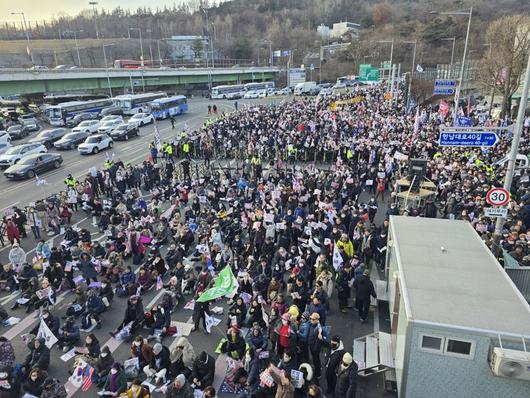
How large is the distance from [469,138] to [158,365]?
9.46m

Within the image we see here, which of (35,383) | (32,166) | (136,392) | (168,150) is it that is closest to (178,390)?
(136,392)

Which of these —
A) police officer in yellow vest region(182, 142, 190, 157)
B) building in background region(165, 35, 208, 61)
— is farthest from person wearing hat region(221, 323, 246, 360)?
building in background region(165, 35, 208, 61)

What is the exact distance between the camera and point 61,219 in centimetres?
1806

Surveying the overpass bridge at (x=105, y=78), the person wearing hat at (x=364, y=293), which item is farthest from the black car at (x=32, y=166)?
the overpass bridge at (x=105, y=78)

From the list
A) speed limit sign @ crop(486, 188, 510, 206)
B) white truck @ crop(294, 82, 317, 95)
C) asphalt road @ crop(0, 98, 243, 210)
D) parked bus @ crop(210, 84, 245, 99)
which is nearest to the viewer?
speed limit sign @ crop(486, 188, 510, 206)

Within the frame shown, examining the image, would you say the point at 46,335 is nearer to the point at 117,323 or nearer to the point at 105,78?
the point at 117,323

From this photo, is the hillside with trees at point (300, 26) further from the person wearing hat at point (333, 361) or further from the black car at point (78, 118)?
the person wearing hat at point (333, 361)

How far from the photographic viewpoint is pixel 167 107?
53.2m

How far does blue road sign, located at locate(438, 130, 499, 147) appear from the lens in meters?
10.3

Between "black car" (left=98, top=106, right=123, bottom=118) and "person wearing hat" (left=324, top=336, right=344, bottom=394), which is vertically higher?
"person wearing hat" (left=324, top=336, right=344, bottom=394)

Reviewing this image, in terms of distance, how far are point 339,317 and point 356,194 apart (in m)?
8.20

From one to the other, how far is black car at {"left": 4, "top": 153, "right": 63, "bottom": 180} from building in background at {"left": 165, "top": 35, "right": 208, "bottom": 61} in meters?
95.8

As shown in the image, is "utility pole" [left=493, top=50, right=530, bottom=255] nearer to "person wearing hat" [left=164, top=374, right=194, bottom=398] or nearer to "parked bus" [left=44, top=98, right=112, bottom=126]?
"person wearing hat" [left=164, top=374, right=194, bottom=398]

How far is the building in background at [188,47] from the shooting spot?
116188 mm
